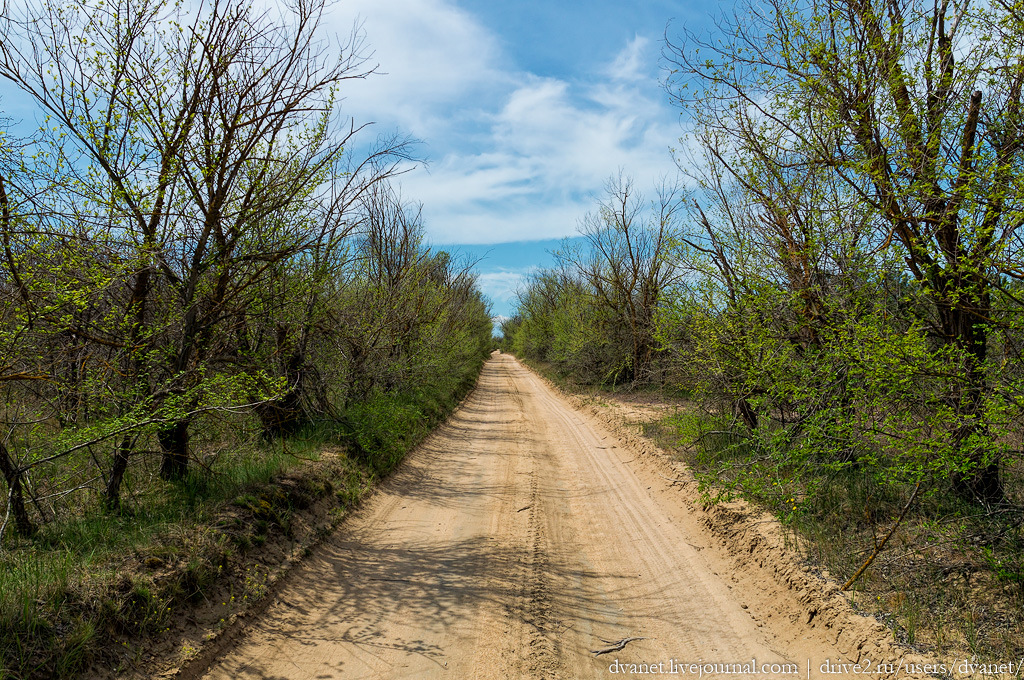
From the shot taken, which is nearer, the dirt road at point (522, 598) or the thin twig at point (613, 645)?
the dirt road at point (522, 598)

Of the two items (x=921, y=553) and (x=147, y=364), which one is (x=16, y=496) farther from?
(x=921, y=553)

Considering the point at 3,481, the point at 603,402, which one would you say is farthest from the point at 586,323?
the point at 3,481

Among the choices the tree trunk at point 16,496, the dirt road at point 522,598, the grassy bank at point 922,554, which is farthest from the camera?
the tree trunk at point 16,496

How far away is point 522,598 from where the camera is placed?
4.91 meters

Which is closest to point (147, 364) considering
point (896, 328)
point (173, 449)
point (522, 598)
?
point (173, 449)

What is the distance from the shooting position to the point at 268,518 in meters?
5.93

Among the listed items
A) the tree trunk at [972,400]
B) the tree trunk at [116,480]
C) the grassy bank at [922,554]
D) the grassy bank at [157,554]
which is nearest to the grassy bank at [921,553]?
the grassy bank at [922,554]

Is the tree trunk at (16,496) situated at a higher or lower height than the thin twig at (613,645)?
higher

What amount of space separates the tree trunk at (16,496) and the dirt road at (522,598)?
2.18 metres

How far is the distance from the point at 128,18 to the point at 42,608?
5645 mm

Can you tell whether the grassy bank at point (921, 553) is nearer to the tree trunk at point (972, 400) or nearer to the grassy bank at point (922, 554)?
the grassy bank at point (922, 554)

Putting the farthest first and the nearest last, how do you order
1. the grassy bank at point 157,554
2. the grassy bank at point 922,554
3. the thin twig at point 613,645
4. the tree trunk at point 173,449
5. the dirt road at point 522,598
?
the tree trunk at point 173,449 < the thin twig at point 613,645 < the dirt road at point 522,598 < the grassy bank at point 922,554 < the grassy bank at point 157,554

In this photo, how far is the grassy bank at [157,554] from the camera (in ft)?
11.3

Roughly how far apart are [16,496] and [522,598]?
14.7ft
